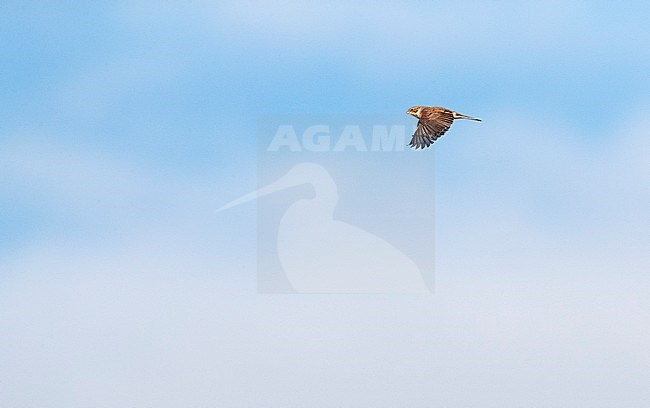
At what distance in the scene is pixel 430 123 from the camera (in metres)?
21.6

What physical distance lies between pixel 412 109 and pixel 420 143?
892 mm

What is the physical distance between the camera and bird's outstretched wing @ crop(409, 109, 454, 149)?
21.6 metres

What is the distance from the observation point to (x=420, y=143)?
2159 centimetres

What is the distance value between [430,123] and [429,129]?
141mm

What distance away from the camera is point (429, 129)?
70.9ft

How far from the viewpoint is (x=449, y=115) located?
2184cm

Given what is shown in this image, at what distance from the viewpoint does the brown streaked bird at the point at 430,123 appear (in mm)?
21609

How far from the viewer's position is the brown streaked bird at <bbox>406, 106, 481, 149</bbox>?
2161 cm

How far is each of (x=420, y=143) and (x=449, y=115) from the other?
0.99 meters

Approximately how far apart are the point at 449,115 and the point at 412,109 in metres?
0.86

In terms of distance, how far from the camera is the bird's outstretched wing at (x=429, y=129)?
21.6m
